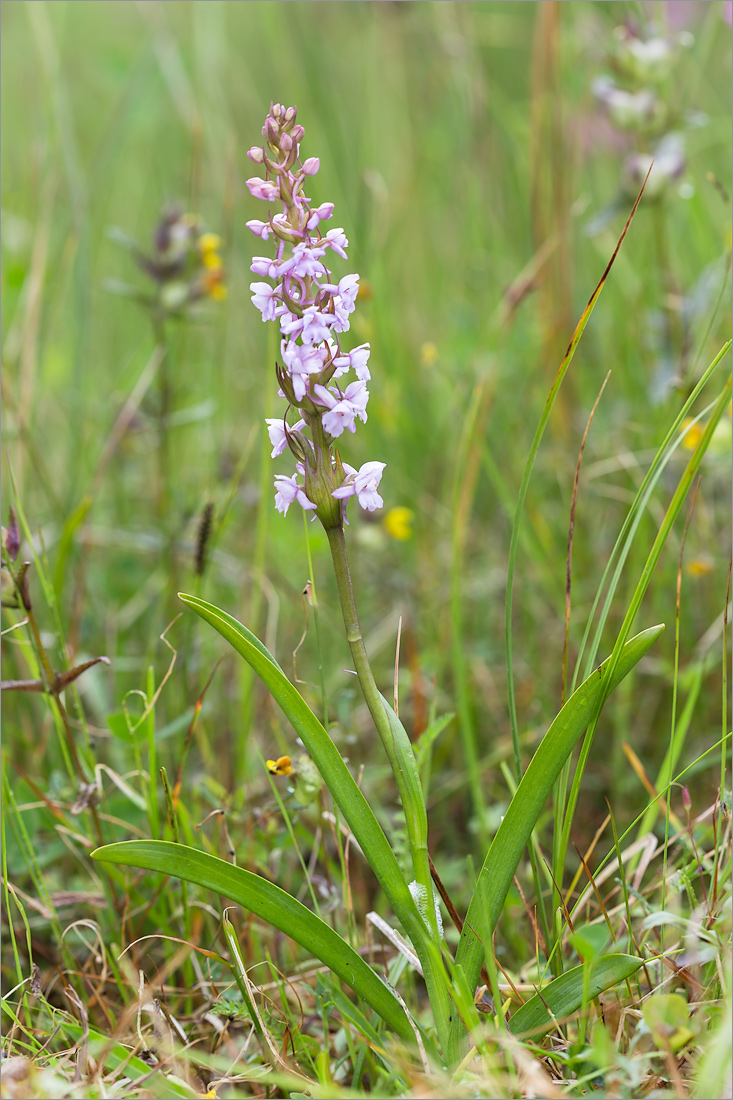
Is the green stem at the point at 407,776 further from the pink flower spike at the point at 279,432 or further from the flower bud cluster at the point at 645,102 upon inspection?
the flower bud cluster at the point at 645,102

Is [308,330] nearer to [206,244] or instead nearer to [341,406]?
[341,406]

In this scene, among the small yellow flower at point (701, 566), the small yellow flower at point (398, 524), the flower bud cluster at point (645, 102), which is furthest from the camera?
the small yellow flower at point (398, 524)

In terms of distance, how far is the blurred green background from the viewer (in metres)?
2.03

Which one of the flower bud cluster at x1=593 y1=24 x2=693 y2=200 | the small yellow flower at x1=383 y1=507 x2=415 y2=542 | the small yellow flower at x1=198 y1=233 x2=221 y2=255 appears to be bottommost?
the small yellow flower at x1=383 y1=507 x2=415 y2=542

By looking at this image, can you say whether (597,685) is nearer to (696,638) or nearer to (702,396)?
(696,638)

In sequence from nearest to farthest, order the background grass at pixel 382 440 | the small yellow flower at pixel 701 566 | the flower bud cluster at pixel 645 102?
the background grass at pixel 382 440, the small yellow flower at pixel 701 566, the flower bud cluster at pixel 645 102

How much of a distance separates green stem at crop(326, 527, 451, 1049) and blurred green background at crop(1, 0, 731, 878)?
452 millimetres

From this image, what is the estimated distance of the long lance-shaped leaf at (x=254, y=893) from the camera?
1059mm

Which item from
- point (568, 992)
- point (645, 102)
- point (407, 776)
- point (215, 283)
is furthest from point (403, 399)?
point (568, 992)

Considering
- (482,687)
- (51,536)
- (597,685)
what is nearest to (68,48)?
(51,536)

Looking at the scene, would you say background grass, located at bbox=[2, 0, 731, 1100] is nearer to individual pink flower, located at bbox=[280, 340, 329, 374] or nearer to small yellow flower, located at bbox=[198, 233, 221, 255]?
small yellow flower, located at bbox=[198, 233, 221, 255]

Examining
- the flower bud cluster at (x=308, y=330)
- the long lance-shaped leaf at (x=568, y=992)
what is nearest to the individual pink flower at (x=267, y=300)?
the flower bud cluster at (x=308, y=330)

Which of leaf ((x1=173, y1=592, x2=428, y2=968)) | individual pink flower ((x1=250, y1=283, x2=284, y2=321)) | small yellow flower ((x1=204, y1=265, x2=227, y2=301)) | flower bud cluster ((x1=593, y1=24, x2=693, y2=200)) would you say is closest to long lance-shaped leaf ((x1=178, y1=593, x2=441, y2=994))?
leaf ((x1=173, y1=592, x2=428, y2=968))

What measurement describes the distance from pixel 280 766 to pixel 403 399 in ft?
6.44
